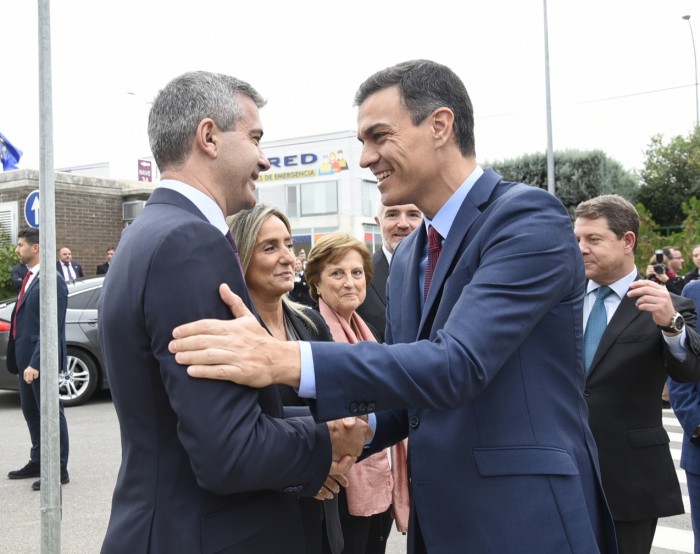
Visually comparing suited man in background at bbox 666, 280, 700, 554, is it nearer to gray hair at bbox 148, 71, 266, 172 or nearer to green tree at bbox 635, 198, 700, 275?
gray hair at bbox 148, 71, 266, 172

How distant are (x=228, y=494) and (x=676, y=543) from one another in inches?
170

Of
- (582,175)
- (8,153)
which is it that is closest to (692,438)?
(8,153)

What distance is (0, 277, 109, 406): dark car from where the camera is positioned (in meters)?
9.54

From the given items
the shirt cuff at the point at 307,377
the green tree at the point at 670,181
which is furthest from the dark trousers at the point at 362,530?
the green tree at the point at 670,181

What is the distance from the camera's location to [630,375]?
324cm

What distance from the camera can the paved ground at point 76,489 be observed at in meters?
4.96

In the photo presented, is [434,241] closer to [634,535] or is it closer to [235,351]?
[235,351]

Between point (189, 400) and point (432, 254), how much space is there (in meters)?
0.93

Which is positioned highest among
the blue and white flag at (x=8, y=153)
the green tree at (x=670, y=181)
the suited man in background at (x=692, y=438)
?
the green tree at (x=670, y=181)

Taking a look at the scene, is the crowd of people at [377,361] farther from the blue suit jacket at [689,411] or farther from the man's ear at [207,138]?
the blue suit jacket at [689,411]

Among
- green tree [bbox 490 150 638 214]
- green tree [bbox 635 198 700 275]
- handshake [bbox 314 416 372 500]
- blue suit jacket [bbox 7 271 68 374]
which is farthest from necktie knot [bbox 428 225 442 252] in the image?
green tree [bbox 490 150 638 214]

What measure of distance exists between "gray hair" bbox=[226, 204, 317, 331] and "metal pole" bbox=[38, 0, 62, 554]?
0.86 metres

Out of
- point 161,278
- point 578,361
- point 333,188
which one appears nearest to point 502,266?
point 578,361

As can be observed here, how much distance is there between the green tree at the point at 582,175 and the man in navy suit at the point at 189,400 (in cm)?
2945
